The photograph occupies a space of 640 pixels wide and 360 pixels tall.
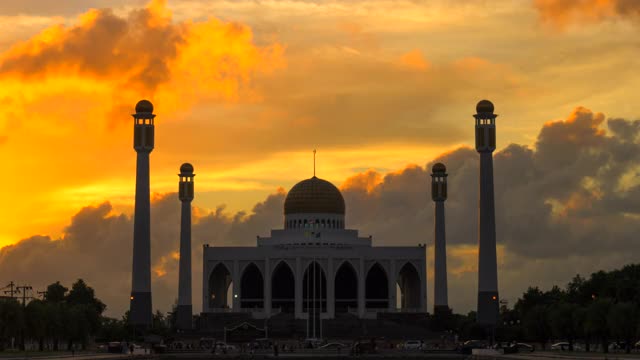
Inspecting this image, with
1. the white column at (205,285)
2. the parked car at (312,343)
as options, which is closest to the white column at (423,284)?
the white column at (205,285)

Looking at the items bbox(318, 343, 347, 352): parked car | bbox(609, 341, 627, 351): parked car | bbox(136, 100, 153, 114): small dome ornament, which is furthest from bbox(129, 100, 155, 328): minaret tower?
bbox(609, 341, 627, 351): parked car

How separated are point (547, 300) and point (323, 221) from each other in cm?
2520

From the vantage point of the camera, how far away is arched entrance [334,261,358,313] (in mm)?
148000

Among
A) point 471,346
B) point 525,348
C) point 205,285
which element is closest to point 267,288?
point 205,285

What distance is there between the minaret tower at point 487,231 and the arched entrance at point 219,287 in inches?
1248

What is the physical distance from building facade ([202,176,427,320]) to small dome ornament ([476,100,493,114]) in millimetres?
20119

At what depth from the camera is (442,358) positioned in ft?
325

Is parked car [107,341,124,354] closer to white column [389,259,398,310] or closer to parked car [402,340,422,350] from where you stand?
parked car [402,340,422,350]

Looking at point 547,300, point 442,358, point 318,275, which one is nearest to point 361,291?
point 318,275

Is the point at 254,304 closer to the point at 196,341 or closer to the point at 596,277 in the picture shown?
the point at 196,341

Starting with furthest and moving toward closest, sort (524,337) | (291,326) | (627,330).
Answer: (291,326) → (524,337) → (627,330)

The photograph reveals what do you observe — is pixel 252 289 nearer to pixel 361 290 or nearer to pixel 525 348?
pixel 361 290

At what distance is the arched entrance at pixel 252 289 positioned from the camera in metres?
149

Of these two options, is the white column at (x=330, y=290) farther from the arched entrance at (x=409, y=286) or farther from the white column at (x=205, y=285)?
the white column at (x=205, y=285)
